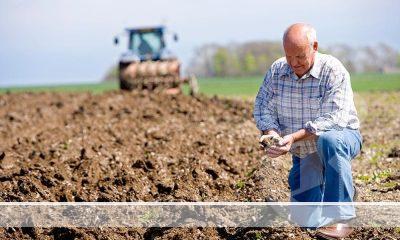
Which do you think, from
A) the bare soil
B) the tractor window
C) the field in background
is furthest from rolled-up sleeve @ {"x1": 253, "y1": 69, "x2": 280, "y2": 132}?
the field in background

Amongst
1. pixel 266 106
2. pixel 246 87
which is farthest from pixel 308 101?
pixel 246 87

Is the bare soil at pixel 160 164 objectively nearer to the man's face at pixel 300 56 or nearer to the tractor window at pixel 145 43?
the man's face at pixel 300 56

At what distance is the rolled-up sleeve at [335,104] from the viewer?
405cm

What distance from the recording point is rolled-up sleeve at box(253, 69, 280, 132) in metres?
4.31

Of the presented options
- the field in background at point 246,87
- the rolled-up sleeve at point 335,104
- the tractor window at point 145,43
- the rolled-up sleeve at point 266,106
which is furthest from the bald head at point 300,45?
the field in background at point 246,87

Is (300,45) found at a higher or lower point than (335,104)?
higher

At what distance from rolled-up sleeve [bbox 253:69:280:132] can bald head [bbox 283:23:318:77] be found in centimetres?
30

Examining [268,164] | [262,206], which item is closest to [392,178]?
[268,164]

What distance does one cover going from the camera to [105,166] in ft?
21.9

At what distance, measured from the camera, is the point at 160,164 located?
6605 millimetres

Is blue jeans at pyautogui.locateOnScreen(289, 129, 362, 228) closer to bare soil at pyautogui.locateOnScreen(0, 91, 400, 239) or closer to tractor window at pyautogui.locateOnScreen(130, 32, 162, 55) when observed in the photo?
bare soil at pyautogui.locateOnScreen(0, 91, 400, 239)

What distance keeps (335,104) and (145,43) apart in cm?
1509

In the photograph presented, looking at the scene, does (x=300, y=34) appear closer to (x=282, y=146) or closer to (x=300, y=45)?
(x=300, y=45)

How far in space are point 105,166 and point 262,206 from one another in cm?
222
